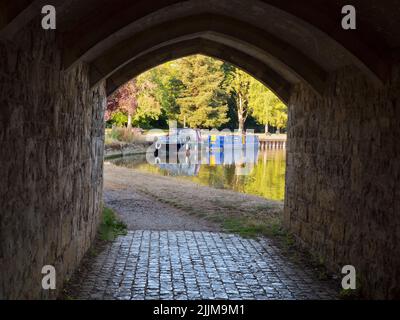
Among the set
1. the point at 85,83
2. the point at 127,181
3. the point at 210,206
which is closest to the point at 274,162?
the point at 127,181

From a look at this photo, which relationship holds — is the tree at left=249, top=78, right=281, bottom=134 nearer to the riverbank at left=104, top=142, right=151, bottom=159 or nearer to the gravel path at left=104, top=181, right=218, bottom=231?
the riverbank at left=104, top=142, right=151, bottom=159

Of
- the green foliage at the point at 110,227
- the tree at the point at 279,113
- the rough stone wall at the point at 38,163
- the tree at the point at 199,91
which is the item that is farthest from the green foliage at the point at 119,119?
the rough stone wall at the point at 38,163

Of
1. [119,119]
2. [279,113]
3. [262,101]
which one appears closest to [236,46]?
[119,119]

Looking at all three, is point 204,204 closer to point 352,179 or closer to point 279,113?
point 352,179

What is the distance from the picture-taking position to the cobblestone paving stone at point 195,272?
559 centimetres

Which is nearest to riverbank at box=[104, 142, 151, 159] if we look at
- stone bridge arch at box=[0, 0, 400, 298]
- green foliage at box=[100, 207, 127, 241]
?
green foliage at box=[100, 207, 127, 241]

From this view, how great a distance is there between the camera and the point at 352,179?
19.3 ft

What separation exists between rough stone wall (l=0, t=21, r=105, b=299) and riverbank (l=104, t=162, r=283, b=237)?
12.1ft

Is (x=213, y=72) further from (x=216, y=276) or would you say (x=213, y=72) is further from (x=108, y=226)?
(x=216, y=276)

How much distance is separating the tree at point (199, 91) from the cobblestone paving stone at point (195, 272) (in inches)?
1257

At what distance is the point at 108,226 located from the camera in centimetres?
923

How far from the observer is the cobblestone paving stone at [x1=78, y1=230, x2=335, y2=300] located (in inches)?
220

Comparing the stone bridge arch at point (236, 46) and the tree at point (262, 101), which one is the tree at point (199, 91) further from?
the stone bridge arch at point (236, 46)
